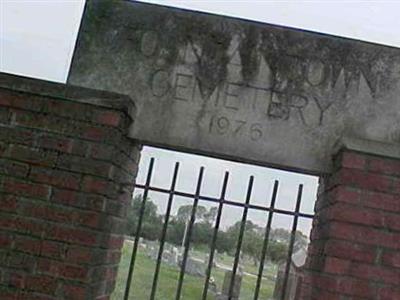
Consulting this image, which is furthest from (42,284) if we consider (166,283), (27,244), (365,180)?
(365,180)

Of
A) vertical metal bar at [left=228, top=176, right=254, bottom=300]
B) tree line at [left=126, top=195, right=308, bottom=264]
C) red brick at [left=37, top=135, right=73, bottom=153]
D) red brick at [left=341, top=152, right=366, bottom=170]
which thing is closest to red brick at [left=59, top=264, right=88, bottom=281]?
red brick at [left=37, top=135, right=73, bottom=153]

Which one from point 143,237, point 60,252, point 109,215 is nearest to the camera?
point 60,252

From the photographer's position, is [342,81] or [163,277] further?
[163,277]

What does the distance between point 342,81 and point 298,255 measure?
118 cm

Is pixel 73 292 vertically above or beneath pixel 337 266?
beneath

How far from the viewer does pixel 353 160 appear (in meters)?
2.98

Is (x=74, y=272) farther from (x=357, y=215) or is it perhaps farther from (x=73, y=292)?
(x=357, y=215)

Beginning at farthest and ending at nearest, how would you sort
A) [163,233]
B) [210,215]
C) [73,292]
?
[210,215]
[163,233]
[73,292]

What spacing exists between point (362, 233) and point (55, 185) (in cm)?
162

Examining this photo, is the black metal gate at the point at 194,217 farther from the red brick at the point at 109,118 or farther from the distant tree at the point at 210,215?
the red brick at the point at 109,118

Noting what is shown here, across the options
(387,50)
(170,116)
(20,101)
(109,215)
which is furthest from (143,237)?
(387,50)

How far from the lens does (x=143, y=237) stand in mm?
3639

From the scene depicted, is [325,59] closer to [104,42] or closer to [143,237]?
[104,42]

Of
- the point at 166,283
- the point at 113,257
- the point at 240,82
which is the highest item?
the point at 240,82
